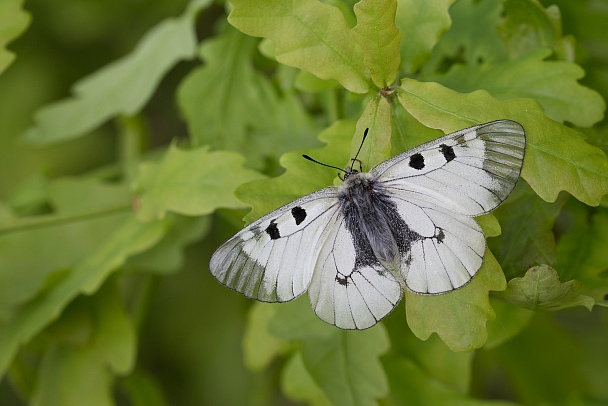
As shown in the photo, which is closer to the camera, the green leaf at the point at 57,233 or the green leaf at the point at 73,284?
the green leaf at the point at 73,284

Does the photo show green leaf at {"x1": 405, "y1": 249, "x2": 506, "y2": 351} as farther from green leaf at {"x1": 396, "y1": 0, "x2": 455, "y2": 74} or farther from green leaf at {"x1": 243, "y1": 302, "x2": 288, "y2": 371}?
green leaf at {"x1": 243, "y1": 302, "x2": 288, "y2": 371}

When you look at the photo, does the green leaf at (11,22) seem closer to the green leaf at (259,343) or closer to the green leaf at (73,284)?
the green leaf at (73,284)

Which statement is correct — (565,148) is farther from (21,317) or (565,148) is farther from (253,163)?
(21,317)

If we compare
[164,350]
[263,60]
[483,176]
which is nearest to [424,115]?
[483,176]

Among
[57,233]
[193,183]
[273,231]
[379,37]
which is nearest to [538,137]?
[379,37]

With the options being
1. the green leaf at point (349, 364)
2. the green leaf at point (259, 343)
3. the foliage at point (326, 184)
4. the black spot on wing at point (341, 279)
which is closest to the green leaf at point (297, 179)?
the foliage at point (326, 184)

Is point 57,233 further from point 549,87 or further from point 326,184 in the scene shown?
point 549,87
